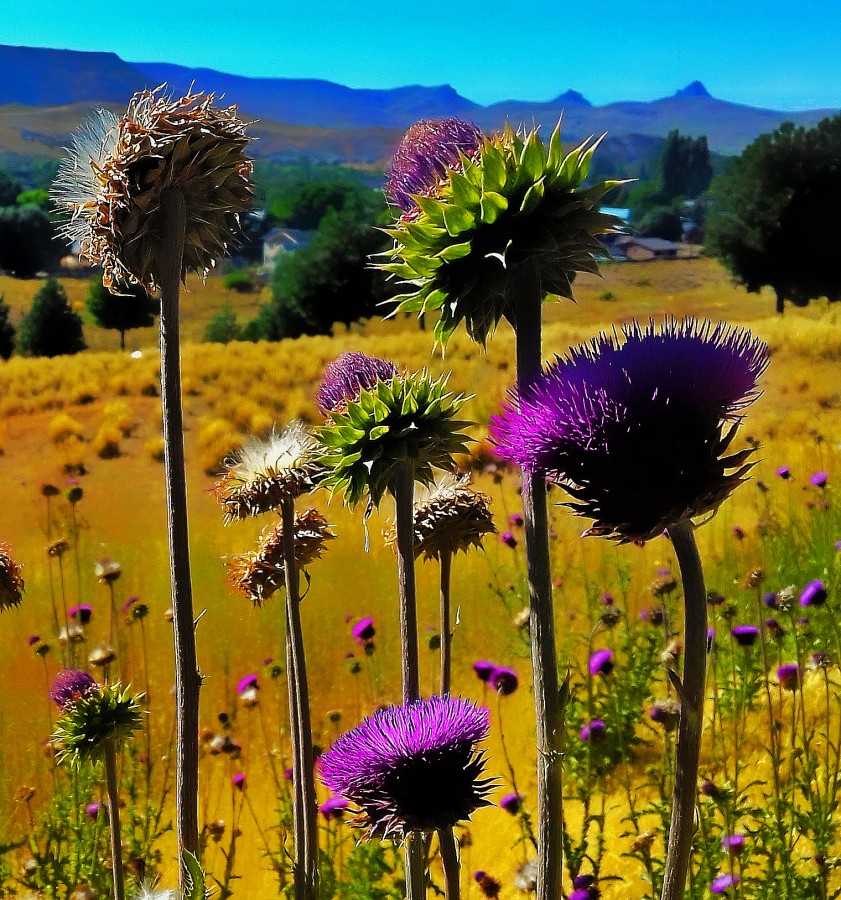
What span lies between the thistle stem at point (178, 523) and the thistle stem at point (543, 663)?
0.67 metres

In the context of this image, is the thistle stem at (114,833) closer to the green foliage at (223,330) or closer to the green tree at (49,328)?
the green tree at (49,328)

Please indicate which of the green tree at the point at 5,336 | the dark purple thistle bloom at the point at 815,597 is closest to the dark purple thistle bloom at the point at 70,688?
the dark purple thistle bloom at the point at 815,597

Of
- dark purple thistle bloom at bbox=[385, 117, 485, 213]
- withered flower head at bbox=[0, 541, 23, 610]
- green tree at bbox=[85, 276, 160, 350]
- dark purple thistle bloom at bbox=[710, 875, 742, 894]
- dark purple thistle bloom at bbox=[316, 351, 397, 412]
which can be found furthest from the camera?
green tree at bbox=[85, 276, 160, 350]

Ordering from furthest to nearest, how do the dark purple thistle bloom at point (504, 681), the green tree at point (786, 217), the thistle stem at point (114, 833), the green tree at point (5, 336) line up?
the green tree at point (5, 336)
the green tree at point (786, 217)
the dark purple thistle bloom at point (504, 681)
the thistle stem at point (114, 833)

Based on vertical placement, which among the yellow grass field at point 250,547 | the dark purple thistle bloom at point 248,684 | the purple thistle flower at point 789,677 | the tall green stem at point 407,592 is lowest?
the yellow grass field at point 250,547

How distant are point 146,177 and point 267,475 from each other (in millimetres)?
949

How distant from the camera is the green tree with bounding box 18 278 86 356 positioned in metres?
47.9

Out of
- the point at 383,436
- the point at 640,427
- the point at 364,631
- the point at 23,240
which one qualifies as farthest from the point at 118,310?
the point at 640,427

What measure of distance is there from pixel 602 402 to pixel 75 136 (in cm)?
134

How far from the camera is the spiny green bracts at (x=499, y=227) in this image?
1.59m

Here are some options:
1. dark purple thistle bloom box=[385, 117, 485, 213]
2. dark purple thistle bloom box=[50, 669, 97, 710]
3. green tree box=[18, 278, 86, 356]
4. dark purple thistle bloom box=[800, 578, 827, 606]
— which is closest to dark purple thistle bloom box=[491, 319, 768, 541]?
dark purple thistle bloom box=[385, 117, 485, 213]

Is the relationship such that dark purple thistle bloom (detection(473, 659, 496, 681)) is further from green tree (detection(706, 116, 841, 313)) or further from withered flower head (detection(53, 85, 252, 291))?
green tree (detection(706, 116, 841, 313))

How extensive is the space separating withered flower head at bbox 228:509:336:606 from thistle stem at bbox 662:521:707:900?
1735 millimetres

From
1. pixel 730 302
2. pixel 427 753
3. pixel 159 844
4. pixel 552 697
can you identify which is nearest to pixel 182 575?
pixel 427 753
